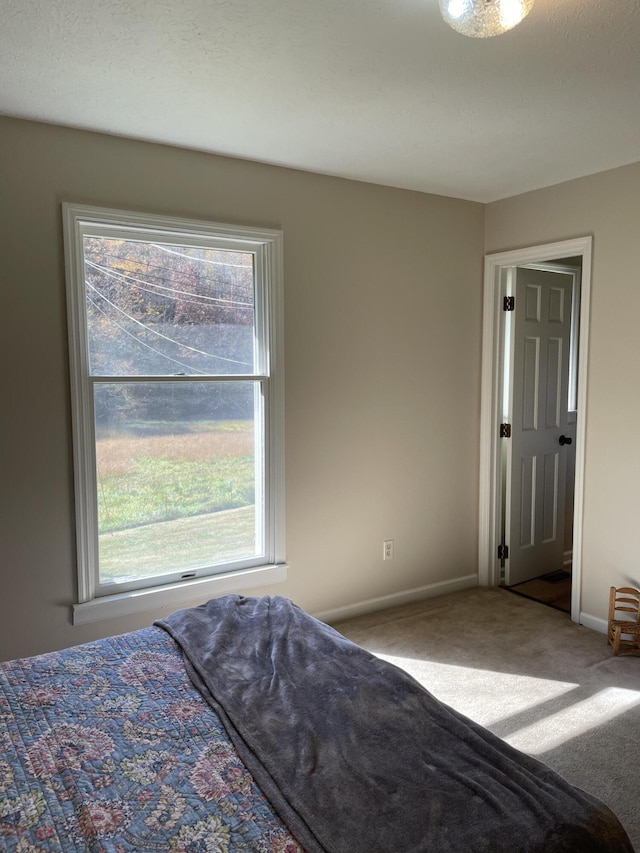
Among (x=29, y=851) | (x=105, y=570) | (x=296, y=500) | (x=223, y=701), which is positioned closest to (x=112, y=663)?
(x=223, y=701)

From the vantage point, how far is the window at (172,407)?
277 centimetres

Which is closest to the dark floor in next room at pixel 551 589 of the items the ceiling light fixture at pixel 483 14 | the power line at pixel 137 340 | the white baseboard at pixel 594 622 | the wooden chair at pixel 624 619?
the white baseboard at pixel 594 622

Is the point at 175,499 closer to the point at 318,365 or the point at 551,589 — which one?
the point at 318,365

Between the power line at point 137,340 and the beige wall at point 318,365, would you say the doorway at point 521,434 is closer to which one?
the beige wall at point 318,365

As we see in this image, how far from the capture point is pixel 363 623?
349 centimetres

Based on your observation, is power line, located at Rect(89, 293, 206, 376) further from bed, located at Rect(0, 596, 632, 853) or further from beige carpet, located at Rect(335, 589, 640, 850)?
beige carpet, located at Rect(335, 589, 640, 850)

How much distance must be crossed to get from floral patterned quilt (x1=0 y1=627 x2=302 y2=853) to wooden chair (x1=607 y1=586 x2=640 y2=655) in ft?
7.56

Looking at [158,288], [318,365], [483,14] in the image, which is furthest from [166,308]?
[483,14]

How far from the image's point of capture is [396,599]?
3.75 m

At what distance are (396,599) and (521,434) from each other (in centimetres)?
135

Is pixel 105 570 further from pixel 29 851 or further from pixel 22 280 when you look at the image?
pixel 29 851

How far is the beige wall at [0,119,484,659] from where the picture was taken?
8.51 ft

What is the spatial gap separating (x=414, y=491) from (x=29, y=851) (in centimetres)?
288

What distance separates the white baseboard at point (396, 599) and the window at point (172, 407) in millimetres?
464
